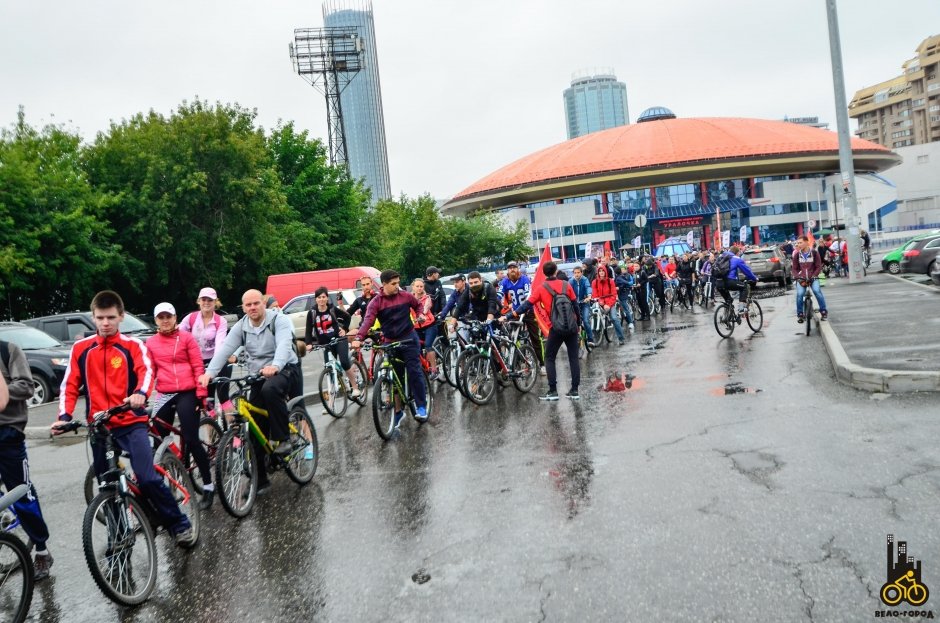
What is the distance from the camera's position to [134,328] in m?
17.8

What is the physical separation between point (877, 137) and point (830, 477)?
184 metres

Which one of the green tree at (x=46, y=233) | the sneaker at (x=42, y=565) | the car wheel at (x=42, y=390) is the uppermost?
the green tree at (x=46, y=233)

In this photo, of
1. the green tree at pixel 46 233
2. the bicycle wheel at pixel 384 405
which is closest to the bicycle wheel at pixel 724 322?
the bicycle wheel at pixel 384 405

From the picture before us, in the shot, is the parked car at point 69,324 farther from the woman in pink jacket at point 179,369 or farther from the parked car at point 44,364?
the woman in pink jacket at point 179,369

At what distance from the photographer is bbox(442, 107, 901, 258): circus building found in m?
87.6

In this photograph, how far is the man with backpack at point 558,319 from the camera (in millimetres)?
10273

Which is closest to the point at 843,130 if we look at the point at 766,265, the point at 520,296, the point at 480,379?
the point at 766,265

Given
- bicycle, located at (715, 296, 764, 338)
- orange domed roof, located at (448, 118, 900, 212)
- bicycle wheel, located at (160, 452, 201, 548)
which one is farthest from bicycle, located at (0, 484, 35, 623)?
A: orange domed roof, located at (448, 118, 900, 212)

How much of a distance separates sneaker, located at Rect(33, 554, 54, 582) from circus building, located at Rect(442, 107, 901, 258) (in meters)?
82.6

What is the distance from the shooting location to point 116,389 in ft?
17.1

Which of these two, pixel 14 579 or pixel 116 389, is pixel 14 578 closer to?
pixel 14 579

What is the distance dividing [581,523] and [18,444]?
12.3 ft

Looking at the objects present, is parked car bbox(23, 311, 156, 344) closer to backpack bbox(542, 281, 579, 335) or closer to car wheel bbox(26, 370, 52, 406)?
car wheel bbox(26, 370, 52, 406)

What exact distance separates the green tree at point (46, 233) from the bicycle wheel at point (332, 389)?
638 inches
